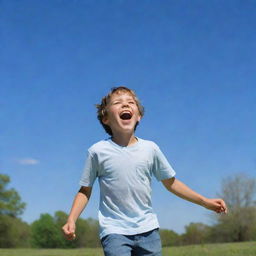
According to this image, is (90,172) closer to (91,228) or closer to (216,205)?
(216,205)

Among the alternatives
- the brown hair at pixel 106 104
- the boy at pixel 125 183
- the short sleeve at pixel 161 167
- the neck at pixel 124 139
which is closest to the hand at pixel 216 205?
the boy at pixel 125 183

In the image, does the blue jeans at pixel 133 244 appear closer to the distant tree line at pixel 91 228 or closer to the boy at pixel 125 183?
the boy at pixel 125 183

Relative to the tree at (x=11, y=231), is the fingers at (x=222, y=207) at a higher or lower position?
lower

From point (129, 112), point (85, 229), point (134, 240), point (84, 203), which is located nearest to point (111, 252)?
point (134, 240)

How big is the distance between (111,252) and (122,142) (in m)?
1.10

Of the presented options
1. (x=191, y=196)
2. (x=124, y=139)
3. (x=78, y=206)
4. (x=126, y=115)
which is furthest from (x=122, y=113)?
(x=191, y=196)

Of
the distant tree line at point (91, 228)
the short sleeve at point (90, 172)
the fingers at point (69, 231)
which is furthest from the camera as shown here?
the distant tree line at point (91, 228)

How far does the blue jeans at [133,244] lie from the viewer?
3922mm

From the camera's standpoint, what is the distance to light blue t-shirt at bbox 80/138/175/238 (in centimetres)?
409

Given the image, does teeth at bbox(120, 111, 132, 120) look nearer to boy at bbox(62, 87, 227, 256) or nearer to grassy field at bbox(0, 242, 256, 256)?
boy at bbox(62, 87, 227, 256)

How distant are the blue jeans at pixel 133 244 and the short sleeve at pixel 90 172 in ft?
1.92

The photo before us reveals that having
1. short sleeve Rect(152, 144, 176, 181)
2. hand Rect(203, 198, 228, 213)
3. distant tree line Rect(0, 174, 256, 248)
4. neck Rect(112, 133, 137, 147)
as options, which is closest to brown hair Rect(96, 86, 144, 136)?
neck Rect(112, 133, 137, 147)

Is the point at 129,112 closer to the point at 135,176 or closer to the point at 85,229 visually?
the point at 135,176

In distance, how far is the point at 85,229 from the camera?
4934 centimetres
